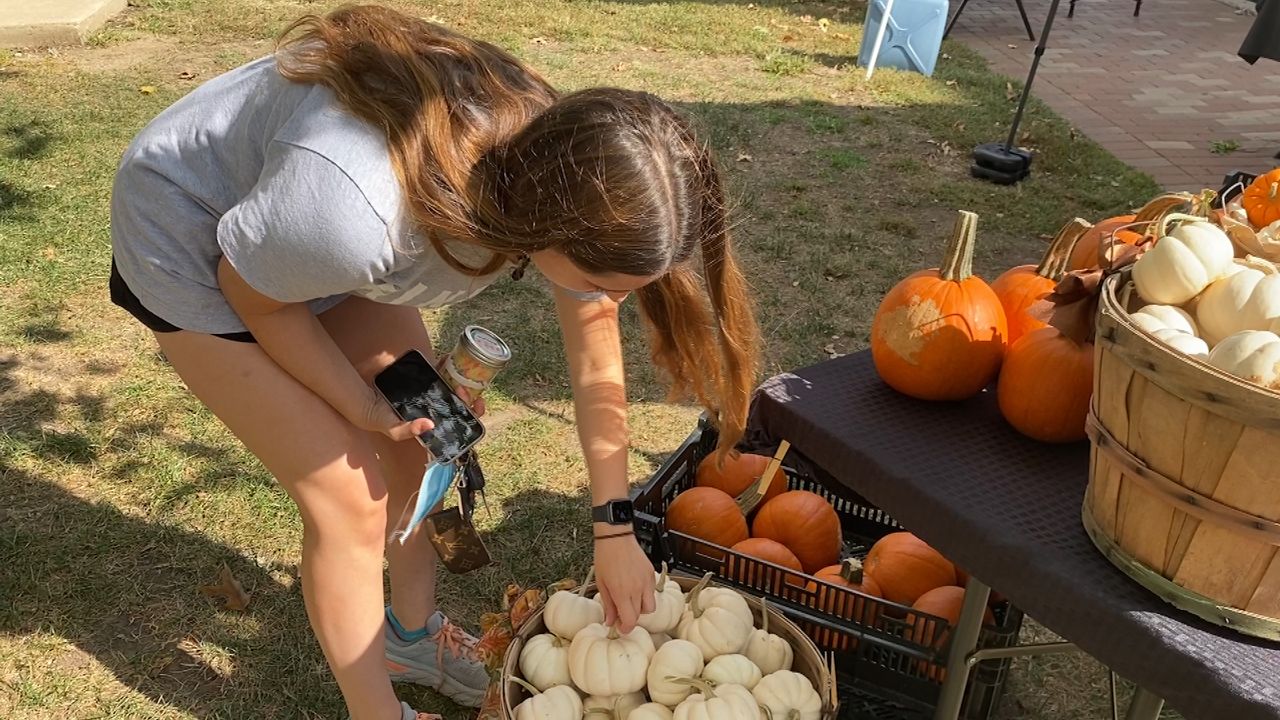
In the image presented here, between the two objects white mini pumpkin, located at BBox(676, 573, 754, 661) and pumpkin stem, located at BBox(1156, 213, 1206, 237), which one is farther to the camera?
white mini pumpkin, located at BBox(676, 573, 754, 661)

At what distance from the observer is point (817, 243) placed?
15.0 ft

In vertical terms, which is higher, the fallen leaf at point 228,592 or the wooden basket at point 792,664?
the wooden basket at point 792,664

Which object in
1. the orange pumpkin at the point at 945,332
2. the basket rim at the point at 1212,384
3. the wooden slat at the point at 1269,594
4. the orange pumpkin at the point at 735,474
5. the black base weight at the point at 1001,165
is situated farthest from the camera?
the black base weight at the point at 1001,165

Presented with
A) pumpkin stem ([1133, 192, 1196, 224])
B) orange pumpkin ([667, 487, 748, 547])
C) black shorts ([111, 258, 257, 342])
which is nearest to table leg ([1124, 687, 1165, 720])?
pumpkin stem ([1133, 192, 1196, 224])

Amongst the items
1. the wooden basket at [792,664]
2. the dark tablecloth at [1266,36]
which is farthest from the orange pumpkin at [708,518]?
the dark tablecloth at [1266,36]

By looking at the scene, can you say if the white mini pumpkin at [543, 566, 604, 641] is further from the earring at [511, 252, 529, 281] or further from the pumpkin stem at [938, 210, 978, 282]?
the pumpkin stem at [938, 210, 978, 282]

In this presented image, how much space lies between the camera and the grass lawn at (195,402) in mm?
2432

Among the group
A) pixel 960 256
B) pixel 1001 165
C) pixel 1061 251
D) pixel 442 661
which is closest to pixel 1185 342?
pixel 960 256

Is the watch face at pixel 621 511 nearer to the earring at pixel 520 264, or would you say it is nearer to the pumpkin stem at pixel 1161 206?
the earring at pixel 520 264

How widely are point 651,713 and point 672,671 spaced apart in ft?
0.26

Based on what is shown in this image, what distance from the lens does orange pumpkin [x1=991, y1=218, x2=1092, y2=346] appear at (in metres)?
1.82

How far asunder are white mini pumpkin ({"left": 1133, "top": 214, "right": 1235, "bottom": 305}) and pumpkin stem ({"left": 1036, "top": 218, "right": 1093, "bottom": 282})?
1.72ft

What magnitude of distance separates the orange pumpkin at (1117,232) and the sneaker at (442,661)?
156 centimetres

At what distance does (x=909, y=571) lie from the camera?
84.2 inches
